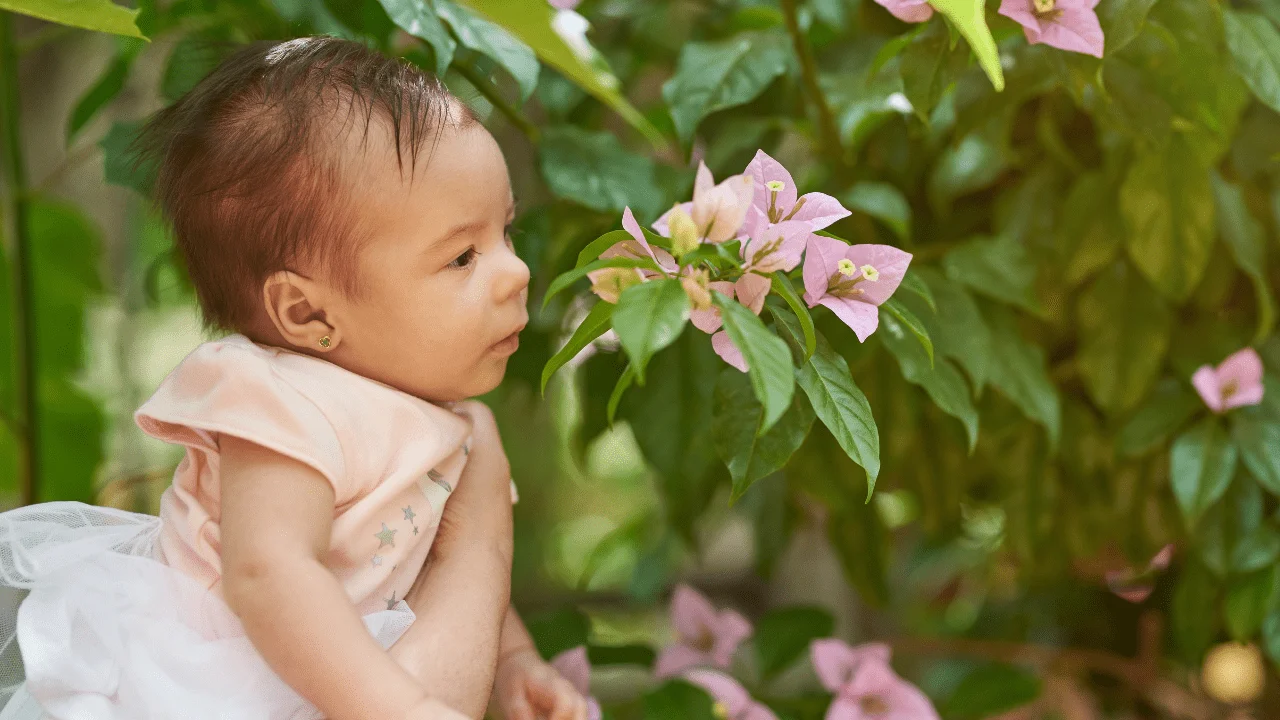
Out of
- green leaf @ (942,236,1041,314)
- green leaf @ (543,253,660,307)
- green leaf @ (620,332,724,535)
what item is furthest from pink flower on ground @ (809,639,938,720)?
green leaf @ (543,253,660,307)

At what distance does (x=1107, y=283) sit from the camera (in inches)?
34.0

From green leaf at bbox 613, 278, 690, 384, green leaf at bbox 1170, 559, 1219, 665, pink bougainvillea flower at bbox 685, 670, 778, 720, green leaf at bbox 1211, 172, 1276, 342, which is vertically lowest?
green leaf at bbox 1170, 559, 1219, 665

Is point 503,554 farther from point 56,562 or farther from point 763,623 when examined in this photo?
point 763,623

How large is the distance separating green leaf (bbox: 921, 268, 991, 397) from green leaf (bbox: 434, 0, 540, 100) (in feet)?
0.95

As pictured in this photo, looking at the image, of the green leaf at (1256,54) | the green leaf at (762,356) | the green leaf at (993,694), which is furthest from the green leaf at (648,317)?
the green leaf at (993,694)

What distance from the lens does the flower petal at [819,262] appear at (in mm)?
507

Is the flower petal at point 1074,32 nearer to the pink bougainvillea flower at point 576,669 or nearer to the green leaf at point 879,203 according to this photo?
the green leaf at point 879,203

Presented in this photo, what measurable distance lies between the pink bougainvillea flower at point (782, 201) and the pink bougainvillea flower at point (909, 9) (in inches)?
5.1

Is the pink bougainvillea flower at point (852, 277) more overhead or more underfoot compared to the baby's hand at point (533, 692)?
more overhead

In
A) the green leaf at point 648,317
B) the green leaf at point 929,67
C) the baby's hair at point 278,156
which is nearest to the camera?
the green leaf at point 648,317

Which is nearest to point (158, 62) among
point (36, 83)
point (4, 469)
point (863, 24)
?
point (36, 83)

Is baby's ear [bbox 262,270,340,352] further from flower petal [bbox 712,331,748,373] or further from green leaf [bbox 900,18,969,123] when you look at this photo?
green leaf [bbox 900,18,969,123]

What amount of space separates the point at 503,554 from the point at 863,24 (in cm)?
61

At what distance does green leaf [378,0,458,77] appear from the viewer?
1.88ft
